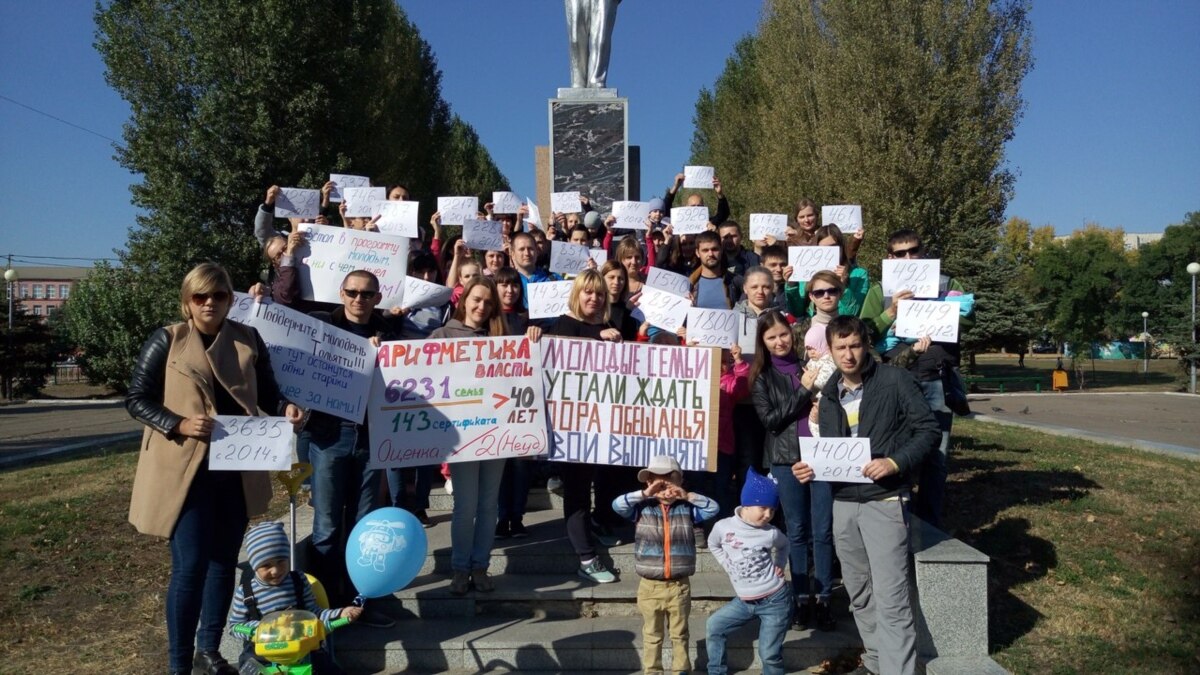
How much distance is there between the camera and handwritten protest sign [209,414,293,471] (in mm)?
4234

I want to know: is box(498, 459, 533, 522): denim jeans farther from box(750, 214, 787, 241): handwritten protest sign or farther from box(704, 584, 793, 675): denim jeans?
box(750, 214, 787, 241): handwritten protest sign

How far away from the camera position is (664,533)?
473 cm

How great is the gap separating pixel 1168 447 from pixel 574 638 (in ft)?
35.3

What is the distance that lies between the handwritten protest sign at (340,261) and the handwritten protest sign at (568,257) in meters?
1.79

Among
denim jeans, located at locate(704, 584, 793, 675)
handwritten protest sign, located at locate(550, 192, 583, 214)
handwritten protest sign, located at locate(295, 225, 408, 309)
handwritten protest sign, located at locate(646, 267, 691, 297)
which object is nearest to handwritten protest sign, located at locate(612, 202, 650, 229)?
handwritten protest sign, located at locate(550, 192, 583, 214)

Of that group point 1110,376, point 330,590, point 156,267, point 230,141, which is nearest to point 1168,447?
point 330,590

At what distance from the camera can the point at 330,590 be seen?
17.6ft

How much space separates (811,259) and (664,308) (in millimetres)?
1284

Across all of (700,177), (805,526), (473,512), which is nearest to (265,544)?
(473,512)

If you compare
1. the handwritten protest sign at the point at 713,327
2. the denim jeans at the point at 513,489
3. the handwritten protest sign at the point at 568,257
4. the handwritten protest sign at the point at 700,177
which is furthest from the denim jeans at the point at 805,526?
the handwritten protest sign at the point at 700,177

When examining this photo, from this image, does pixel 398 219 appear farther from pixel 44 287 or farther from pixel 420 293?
pixel 44 287

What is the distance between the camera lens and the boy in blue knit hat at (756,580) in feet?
15.2

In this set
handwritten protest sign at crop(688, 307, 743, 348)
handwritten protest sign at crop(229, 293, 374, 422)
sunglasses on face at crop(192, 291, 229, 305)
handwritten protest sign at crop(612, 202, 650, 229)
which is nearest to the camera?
sunglasses on face at crop(192, 291, 229, 305)

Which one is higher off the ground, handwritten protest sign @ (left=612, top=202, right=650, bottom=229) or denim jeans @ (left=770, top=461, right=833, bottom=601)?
handwritten protest sign @ (left=612, top=202, right=650, bottom=229)
